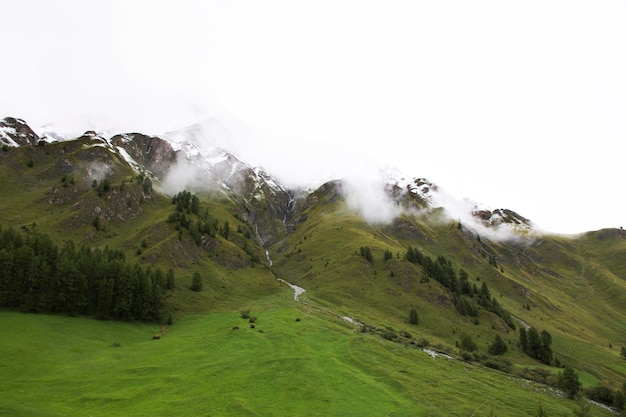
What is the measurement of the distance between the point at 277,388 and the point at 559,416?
50.7 m

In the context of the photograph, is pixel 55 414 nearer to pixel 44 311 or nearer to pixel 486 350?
pixel 44 311

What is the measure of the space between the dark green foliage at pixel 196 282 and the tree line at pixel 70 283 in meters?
22.5

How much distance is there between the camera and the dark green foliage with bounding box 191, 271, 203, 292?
137375 millimetres

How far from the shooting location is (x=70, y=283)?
315 ft

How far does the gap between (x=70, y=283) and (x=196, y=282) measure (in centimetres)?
4793

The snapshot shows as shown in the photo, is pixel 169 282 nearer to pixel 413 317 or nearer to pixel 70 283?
pixel 70 283

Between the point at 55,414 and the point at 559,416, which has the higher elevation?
the point at 559,416

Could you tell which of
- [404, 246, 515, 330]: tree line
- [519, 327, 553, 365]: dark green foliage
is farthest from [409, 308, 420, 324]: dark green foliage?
[519, 327, 553, 365]: dark green foliage

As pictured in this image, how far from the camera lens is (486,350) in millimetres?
134750

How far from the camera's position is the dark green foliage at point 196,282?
5408 inches

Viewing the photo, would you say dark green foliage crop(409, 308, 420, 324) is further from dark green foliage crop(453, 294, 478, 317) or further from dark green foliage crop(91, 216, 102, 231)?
dark green foliage crop(91, 216, 102, 231)

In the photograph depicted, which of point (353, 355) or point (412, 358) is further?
point (412, 358)

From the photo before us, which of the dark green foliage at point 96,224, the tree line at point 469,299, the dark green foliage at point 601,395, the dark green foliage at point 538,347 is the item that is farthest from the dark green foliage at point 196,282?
the dark green foliage at point 538,347

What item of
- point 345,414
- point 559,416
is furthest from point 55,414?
point 559,416
